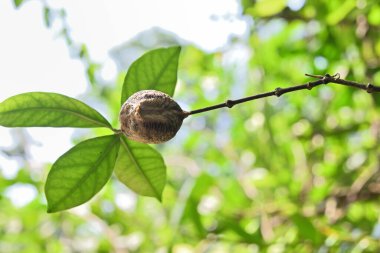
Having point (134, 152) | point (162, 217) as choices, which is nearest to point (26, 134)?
point (162, 217)

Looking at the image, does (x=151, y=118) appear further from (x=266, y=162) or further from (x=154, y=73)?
(x=266, y=162)

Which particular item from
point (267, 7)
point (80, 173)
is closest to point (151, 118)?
point (80, 173)

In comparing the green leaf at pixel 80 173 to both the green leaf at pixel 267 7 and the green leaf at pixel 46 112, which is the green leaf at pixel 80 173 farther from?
the green leaf at pixel 267 7

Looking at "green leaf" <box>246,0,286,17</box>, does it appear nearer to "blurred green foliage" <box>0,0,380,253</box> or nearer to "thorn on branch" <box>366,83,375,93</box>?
"blurred green foliage" <box>0,0,380,253</box>

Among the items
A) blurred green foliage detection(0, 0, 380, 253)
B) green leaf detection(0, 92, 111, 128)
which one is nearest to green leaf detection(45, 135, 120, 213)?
green leaf detection(0, 92, 111, 128)

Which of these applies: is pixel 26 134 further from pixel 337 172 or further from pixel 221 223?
pixel 337 172
